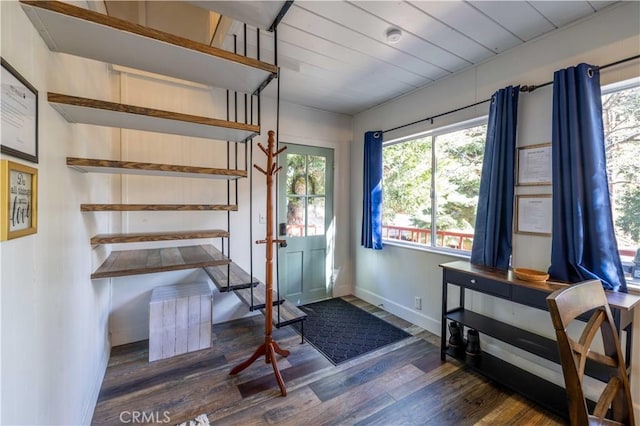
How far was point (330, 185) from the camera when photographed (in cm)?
364

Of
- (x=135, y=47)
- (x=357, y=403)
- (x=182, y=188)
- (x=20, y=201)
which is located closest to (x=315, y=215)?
(x=182, y=188)

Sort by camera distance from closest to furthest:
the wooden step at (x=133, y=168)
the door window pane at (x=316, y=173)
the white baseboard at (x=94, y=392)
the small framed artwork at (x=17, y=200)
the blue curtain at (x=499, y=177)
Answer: the small framed artwork at (x=17, y=200) < the wooden step at (x=133, y=168) < the white baseboard at (x=94, y=392) < the blue curtain at (x=499, y=177) < the door window pane at (x=316, y=173)

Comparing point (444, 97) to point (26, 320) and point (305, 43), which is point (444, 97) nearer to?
point (305, 43)

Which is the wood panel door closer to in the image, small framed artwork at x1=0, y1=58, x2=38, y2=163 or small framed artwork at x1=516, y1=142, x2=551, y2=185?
small framed artwork at x1=516, y1=142, x2=551, y2=185

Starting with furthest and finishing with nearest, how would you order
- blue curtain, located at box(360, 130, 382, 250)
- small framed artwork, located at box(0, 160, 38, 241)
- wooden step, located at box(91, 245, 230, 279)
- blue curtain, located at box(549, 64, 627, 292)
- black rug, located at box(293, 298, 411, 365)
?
blue curtain, located at box(360, 130, 382, 250)
black rug, located at box(293, 298, 411, 365)
wooden step, located at box(91, 245, 230, 279)
blue curtain, located at box(549, 64, 627, 292)
small framed artwork, located at box(0, 160, 38, 241)

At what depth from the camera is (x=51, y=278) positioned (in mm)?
1139

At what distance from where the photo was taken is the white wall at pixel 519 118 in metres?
1.68

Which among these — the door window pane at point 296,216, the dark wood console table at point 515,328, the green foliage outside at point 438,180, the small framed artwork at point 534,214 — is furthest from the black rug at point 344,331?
the small framed artwork at point 534,214

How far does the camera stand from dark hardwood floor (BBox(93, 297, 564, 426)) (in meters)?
1.66

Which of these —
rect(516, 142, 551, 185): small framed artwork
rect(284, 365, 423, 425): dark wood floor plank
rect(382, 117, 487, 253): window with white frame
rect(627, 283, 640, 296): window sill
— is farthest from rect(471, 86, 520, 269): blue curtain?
rect(284, 365, 423, 425): dark wood floor plank

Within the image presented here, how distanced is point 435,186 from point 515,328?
136 cm

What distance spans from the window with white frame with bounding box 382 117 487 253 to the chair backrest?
61.8 inches

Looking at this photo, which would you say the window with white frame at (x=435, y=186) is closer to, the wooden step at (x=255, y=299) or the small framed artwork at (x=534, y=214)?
the small framed artwork at (x=534, y=214)

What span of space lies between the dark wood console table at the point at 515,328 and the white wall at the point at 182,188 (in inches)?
69.5
